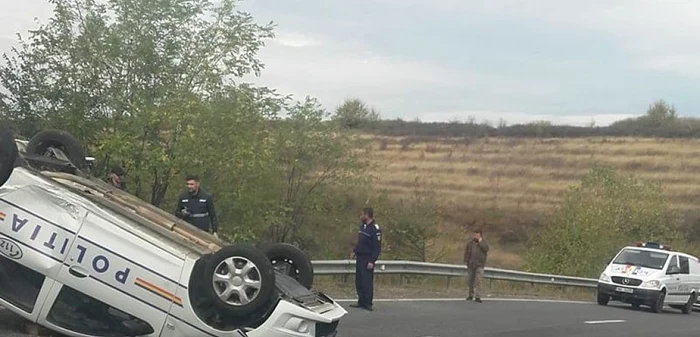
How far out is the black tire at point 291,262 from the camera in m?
8.46

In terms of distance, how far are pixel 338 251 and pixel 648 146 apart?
5093cm

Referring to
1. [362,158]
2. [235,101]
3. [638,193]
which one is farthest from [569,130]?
[235,101]

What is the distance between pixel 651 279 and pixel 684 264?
7.75ft

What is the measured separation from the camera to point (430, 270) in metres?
21.4

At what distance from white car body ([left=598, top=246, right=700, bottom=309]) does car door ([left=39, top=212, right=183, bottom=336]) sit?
55.5 feet

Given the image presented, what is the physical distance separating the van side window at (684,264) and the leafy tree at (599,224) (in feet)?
47.4

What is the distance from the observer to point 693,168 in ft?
238

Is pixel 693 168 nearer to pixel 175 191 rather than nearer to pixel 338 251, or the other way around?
pixel 338 251

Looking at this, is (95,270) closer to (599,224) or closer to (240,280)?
(240,280)

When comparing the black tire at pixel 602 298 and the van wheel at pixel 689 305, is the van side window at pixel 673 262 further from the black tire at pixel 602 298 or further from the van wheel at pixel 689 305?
the black tire at pixel 602 298

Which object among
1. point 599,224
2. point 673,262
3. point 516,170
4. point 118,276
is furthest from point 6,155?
point 516,170

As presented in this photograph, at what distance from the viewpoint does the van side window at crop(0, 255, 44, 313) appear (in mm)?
7062

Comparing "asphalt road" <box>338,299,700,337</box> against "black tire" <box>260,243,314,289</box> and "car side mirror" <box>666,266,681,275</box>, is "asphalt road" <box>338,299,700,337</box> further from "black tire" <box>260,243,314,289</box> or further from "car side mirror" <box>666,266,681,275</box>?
"car side mirror" <box>666,266,681,275</box>

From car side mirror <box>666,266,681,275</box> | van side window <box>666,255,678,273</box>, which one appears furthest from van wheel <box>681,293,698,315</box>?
van side window <box>666,255,678,273</box>
